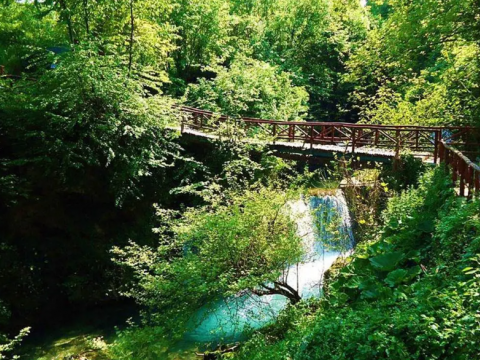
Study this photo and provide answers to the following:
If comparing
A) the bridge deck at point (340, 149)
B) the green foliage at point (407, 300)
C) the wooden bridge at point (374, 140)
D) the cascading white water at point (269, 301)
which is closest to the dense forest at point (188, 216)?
the green foliage at point (407, 300)

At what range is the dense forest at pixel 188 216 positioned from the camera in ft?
16.8

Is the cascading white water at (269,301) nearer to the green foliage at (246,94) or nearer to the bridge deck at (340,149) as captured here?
the bridge deck at (340,149)

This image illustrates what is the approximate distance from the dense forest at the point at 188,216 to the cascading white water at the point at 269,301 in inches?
8.1

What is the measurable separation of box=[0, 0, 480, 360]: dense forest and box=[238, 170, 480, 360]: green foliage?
0.03 m

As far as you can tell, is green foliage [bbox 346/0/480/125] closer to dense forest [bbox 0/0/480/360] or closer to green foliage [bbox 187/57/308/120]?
dense forest [bbox 0/0/480/360]

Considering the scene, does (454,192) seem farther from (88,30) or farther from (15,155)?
(88,30)

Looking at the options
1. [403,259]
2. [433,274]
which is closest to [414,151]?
[403,259]

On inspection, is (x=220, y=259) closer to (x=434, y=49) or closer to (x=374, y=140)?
(x=374, y=140)

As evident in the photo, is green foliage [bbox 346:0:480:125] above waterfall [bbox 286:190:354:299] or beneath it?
above

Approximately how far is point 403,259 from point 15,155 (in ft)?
33.1

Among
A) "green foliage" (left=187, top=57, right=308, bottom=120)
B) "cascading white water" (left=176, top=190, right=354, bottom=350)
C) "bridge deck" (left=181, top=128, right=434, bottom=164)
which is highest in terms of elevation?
"green foliage" (left=187, top=57, right=308, bottom=120)

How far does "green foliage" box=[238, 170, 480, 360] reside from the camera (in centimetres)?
383

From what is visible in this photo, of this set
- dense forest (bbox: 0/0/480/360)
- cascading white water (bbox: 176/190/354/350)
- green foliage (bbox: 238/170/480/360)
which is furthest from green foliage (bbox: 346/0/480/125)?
green foliage (bbox: 238/170/480/360)

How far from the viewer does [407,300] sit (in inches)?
184
